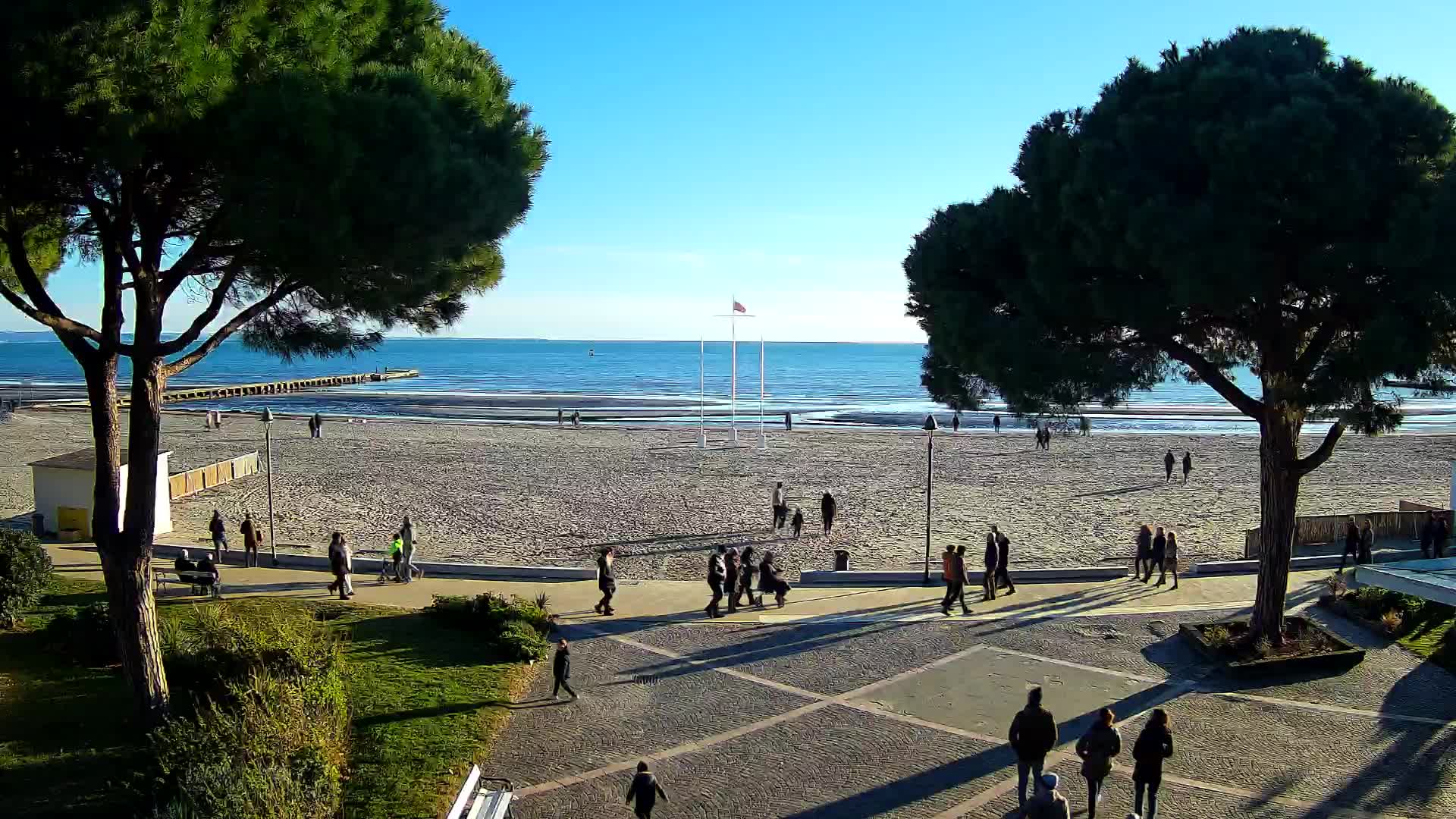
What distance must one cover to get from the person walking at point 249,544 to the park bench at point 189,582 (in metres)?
1.14

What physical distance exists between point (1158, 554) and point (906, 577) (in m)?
4.71

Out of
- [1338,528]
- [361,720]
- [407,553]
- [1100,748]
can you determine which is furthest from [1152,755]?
[1338,528]

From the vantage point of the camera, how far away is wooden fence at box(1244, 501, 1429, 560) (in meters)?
21.2

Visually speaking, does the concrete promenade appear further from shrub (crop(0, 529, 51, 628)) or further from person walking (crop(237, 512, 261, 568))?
shrub (crop(0, 529, 51, 628))

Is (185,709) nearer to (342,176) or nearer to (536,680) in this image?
(536,680)

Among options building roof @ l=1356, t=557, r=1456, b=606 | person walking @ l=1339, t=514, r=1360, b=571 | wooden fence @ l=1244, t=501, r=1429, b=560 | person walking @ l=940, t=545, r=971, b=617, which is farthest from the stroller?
person walking @ l=1339, t=514, r=1360, b=571

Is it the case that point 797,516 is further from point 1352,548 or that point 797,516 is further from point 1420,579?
point 1420,579

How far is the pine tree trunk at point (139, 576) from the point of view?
9.72 m

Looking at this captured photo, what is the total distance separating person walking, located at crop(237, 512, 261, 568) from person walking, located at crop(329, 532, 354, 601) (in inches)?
117

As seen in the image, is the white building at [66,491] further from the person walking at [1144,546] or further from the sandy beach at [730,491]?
the person walking at [1144,546]

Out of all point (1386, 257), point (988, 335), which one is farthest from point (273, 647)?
point (1386, 257)

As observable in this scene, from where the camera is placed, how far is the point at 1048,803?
24.2 ft

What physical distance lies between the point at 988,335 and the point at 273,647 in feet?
31.5

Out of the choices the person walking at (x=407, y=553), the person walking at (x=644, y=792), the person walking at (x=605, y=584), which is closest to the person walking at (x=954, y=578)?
the person walking at (x=605, y=584)
